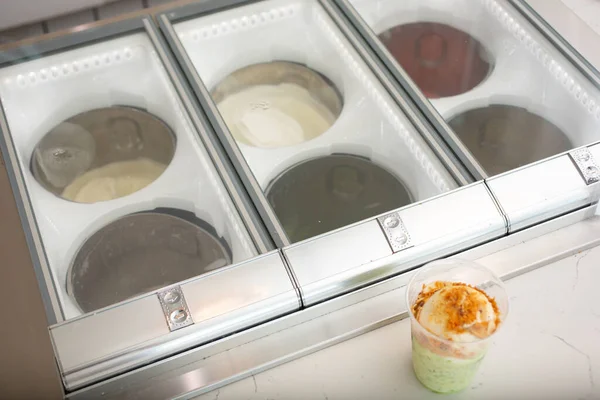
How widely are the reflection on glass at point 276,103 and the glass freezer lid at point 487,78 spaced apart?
180 mm

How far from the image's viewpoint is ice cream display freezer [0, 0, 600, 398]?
1208 millimetres

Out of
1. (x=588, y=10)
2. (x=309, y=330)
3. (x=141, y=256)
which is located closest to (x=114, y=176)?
(x=141, y=256)

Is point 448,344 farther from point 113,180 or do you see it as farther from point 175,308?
point 113,180

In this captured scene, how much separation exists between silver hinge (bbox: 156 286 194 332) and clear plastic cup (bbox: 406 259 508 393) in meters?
0.37

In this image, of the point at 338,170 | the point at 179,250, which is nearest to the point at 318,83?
the point at 338,170

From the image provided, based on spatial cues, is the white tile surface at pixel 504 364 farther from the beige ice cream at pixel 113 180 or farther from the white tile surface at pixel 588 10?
the white tile surface at pixel 588 10

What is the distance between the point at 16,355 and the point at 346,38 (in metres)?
0.98

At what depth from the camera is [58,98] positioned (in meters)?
1.63

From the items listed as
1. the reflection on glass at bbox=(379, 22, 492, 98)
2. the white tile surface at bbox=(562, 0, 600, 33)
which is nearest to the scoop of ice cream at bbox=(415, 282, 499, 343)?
the reflection on glass at bbox=(379, 22, 492, 98)

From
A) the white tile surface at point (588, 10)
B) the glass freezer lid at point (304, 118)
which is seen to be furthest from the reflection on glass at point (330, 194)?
the white tile surface at point (588, 10)

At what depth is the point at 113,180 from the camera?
1.55m

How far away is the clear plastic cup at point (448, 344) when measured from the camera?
1118 millimetres

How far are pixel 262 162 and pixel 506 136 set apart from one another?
525mm

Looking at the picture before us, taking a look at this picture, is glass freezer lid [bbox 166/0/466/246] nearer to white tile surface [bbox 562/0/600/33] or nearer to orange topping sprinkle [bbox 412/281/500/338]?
orange topping sprinkle [bbox 412/281/500/338]
